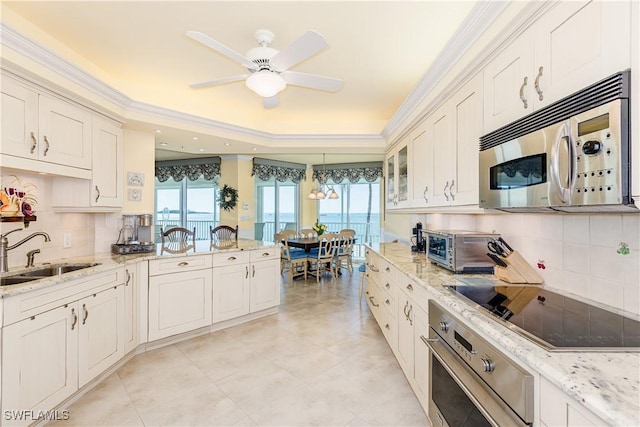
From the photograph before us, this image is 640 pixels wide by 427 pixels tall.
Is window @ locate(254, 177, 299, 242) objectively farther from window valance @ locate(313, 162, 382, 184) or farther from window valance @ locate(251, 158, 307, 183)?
window valance @ locate(313, 162, 382, 184)

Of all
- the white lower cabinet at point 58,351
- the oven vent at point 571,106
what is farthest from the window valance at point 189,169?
the oven vent at point 571,106

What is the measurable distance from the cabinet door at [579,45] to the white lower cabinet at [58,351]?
295 centimetres

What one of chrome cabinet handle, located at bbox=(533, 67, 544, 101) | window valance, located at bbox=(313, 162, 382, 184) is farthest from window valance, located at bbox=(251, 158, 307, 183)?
chrome cabinet handle, located at bbox=(533, 67, 544, 101)

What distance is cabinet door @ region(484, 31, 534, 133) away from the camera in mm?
1427

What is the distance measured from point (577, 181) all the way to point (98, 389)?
3184 mm

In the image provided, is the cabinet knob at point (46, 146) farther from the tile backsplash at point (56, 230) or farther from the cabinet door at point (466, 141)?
the cabinet door at point (466, 141)

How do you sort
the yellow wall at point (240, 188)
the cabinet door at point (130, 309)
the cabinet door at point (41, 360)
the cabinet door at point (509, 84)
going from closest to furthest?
the cabinet door at point (509, 84)
the cabinet door at point (41, 360)
the cabinet door at point (130, 309)
the yellow wall at point (240, 188)

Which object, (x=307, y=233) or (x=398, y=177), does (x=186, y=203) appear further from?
(x=398, y=177)

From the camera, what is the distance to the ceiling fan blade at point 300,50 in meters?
1.76

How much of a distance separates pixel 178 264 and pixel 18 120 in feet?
5.41

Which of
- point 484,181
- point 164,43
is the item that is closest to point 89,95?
point 164,43

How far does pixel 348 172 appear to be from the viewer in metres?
7.24

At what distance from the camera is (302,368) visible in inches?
103

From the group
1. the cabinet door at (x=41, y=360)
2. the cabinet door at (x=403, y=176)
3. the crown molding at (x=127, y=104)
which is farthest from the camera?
the cabinet door at (x=403, y=176)
